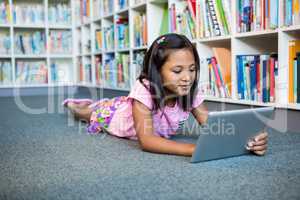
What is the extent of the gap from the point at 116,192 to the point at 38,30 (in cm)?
401

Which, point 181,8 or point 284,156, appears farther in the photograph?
point 181,8

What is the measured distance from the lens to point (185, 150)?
3.87ft

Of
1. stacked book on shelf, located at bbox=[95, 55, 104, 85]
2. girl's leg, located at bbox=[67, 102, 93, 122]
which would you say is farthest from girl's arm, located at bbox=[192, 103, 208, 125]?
stacked book on shelf, located at bbox=[95, 55, 104, 85]

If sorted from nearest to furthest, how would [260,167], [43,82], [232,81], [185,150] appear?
[260,167] < [185,150] < [232,81] < [43,82]

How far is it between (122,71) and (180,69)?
209cm

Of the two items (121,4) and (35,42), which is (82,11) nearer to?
(35,42)

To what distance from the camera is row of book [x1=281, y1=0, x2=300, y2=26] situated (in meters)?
1.59

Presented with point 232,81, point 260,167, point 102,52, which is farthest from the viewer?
point 102,52

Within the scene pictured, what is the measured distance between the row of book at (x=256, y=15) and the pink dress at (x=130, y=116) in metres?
0.51

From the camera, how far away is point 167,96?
4.68 feet

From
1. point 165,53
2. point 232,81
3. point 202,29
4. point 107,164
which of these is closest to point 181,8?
point 202,29

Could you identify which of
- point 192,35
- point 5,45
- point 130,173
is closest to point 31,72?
point 5,45

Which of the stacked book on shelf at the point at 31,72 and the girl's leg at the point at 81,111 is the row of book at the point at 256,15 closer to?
the girl's leg at the point at 81,111

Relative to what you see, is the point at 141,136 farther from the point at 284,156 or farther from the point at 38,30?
the point at 38,30
